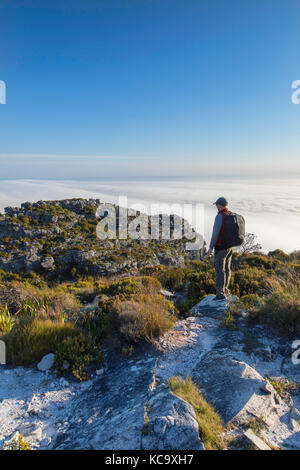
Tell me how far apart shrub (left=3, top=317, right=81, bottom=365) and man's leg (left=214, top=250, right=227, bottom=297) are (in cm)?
354

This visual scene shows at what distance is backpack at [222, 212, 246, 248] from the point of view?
5.79 metres

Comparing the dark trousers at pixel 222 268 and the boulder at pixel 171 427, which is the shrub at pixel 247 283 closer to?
the dark trousers at pixel 222 268

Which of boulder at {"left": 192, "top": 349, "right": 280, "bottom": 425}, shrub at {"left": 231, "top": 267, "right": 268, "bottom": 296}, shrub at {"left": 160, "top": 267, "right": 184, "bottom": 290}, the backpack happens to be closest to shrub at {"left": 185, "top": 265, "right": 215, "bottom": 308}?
shrub at {"left": 160, "top": 267, "right": 184, "bottom": 290}

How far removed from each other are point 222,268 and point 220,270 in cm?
7

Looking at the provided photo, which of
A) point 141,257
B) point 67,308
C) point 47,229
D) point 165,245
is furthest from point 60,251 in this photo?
point 67,308

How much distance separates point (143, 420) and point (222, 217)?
167 inches

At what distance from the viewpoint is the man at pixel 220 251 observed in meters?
5.83

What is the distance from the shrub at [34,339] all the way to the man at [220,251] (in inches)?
139

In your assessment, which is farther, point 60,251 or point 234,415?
point 60,251

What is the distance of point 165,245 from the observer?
1028 inches

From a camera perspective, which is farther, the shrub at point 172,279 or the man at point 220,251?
the shrub at point 172,279

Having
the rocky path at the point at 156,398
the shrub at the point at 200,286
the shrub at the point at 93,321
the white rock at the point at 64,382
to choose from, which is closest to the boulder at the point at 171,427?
the rocky path at the point at 156,398

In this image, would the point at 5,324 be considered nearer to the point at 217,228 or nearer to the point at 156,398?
the point at 156,398
